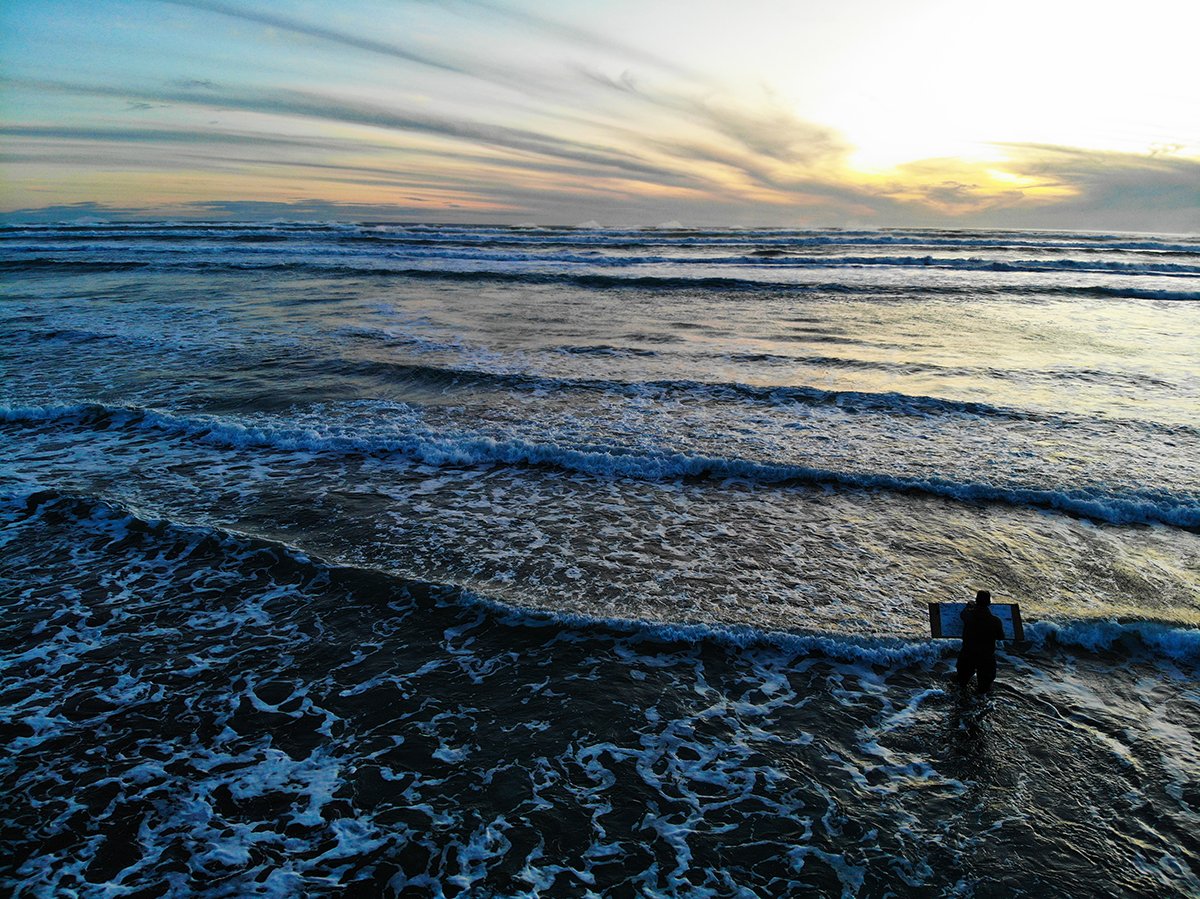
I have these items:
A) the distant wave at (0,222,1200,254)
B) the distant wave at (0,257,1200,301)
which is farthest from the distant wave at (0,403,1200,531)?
the distant wave at (0,222,1200,254)

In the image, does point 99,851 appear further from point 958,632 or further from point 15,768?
point 958,632

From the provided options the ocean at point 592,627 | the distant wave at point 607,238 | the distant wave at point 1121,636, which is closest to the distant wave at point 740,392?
the ocean at point 592,627

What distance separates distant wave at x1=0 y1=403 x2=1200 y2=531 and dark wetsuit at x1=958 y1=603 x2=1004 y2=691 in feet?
14.8

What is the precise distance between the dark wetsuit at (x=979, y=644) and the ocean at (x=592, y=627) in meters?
0.25

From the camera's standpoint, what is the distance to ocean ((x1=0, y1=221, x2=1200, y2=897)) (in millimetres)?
4582

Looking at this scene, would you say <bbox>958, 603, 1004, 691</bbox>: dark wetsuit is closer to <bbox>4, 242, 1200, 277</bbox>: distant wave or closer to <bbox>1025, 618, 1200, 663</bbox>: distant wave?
<bbox>1025, 618, 1200, 663</bbox>: distant wave

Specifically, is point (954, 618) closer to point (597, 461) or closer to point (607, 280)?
Answer: point (597, 461)

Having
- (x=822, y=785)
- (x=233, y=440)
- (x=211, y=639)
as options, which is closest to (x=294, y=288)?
(x=233, y=440)

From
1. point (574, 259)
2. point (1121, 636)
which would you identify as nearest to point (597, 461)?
point (1121, 636)

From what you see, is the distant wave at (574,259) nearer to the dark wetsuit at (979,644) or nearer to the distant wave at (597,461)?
the distant wave at (597,461)

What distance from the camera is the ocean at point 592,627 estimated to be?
15.0 ft

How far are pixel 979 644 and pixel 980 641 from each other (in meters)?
0.04

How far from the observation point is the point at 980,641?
577cm

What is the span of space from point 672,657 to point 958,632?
2623 millimetres
